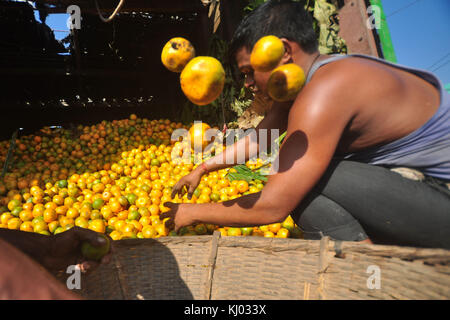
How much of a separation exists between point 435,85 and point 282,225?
1798 mm

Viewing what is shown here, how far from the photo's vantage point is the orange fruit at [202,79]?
2.91 feet

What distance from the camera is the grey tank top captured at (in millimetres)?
1523

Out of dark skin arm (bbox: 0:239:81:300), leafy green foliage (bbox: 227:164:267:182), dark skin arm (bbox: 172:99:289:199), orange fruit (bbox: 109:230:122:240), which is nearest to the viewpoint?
dark skin arm (bbox: 0:239:81:300)

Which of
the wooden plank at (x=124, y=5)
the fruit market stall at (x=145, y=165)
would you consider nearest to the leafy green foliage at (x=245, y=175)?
the fruit market stall at (x=145, y=165)

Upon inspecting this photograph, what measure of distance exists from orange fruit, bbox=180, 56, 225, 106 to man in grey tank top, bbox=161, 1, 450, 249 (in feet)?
1.71

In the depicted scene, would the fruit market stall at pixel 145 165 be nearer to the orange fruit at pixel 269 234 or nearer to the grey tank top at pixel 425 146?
the orange fruit at pixel 269 234

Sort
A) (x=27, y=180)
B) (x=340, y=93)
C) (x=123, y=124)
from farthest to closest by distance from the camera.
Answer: (x=123, y=124) < (x=27, y=180) < (x=340, y=93)

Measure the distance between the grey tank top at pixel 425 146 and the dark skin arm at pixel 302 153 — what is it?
27 cm

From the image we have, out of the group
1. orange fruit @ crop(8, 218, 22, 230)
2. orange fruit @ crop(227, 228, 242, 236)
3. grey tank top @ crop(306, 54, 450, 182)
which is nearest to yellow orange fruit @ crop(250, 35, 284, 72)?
grey tank top @ crop(306, 54, 450, 182)

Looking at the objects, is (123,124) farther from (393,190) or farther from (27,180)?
(393,190)

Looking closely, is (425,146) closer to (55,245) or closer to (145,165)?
(55,245)

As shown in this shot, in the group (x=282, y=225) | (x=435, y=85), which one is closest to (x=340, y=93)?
(x=435, y=85)

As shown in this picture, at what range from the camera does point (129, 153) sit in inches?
192

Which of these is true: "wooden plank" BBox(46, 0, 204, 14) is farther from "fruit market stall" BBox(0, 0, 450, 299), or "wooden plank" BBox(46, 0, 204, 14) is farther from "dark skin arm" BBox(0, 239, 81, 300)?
"dark skin arm" BBox(0, 239, 81, 300)
